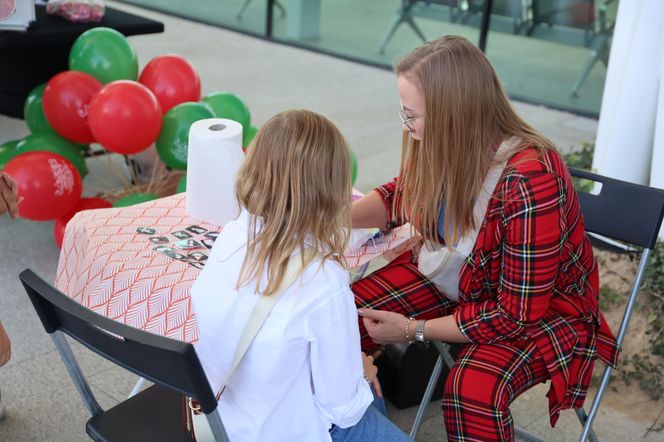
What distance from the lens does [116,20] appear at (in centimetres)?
388

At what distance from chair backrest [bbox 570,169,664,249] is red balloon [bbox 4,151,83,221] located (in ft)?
6.03

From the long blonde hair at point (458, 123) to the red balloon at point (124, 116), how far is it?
4.87 ft

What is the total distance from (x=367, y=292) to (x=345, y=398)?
0.66m

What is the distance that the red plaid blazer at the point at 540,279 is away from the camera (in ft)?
5.40

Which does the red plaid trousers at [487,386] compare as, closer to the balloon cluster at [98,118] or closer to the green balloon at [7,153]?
the balloon cluster at [98,118]

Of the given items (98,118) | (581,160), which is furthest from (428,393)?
(581,160)

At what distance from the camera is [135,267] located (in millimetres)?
1760

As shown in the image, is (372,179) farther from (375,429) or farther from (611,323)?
(375,429)

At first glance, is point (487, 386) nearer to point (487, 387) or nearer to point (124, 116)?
point (487, 387)

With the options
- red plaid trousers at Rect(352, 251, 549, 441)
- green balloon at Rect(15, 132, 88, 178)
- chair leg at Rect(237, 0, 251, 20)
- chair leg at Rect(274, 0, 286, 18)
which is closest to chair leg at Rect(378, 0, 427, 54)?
chair leg at Rect(274, 0, 286, 18)

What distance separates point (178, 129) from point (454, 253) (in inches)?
61.4

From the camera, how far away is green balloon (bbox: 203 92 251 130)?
335 centimetres

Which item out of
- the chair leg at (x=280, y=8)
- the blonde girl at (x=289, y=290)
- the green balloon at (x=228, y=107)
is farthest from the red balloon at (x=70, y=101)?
the chair leg at (x=280, y=8)

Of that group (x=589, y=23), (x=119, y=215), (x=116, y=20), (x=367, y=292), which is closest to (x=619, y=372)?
(x=367, y=292)
